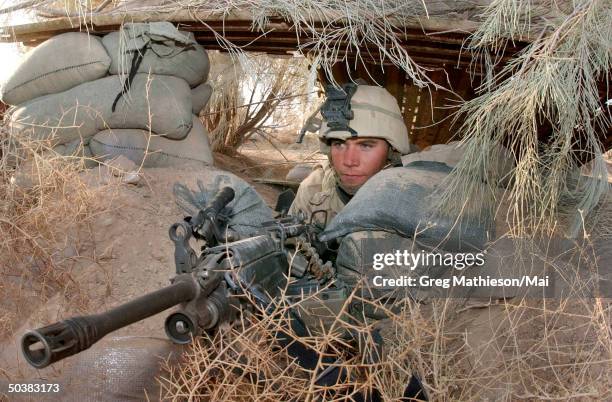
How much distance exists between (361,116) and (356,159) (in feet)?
0.85

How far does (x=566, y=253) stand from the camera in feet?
10.7

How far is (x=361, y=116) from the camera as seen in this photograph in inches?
164

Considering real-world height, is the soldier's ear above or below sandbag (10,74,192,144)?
below

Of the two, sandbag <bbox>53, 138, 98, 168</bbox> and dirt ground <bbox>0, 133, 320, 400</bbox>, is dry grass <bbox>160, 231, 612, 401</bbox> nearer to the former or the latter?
dirt ground <bbox>0, 133, 320, 400</bbox>

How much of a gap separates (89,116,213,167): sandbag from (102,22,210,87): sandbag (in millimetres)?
385

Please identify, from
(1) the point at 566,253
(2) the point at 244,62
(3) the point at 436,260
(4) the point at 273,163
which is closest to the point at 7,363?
(3) the point at 436,260

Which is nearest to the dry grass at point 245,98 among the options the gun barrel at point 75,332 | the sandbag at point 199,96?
the sandbag at point 199,96

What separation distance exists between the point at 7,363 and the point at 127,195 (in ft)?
5.52

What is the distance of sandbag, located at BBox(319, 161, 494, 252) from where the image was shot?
10.8 ft

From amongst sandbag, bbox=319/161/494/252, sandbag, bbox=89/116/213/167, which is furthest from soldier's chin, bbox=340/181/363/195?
sandbag, bbox=89/116/213/167

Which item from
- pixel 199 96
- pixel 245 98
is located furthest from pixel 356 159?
pixel 245 98

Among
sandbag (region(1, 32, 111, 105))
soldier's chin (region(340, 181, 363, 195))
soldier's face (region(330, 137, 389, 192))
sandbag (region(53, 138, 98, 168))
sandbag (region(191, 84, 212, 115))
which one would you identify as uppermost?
sandbag (region(1, 32, 111, 105))

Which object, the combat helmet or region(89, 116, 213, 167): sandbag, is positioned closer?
the combat helmet

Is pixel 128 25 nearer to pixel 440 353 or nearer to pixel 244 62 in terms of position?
pixel 244 62
